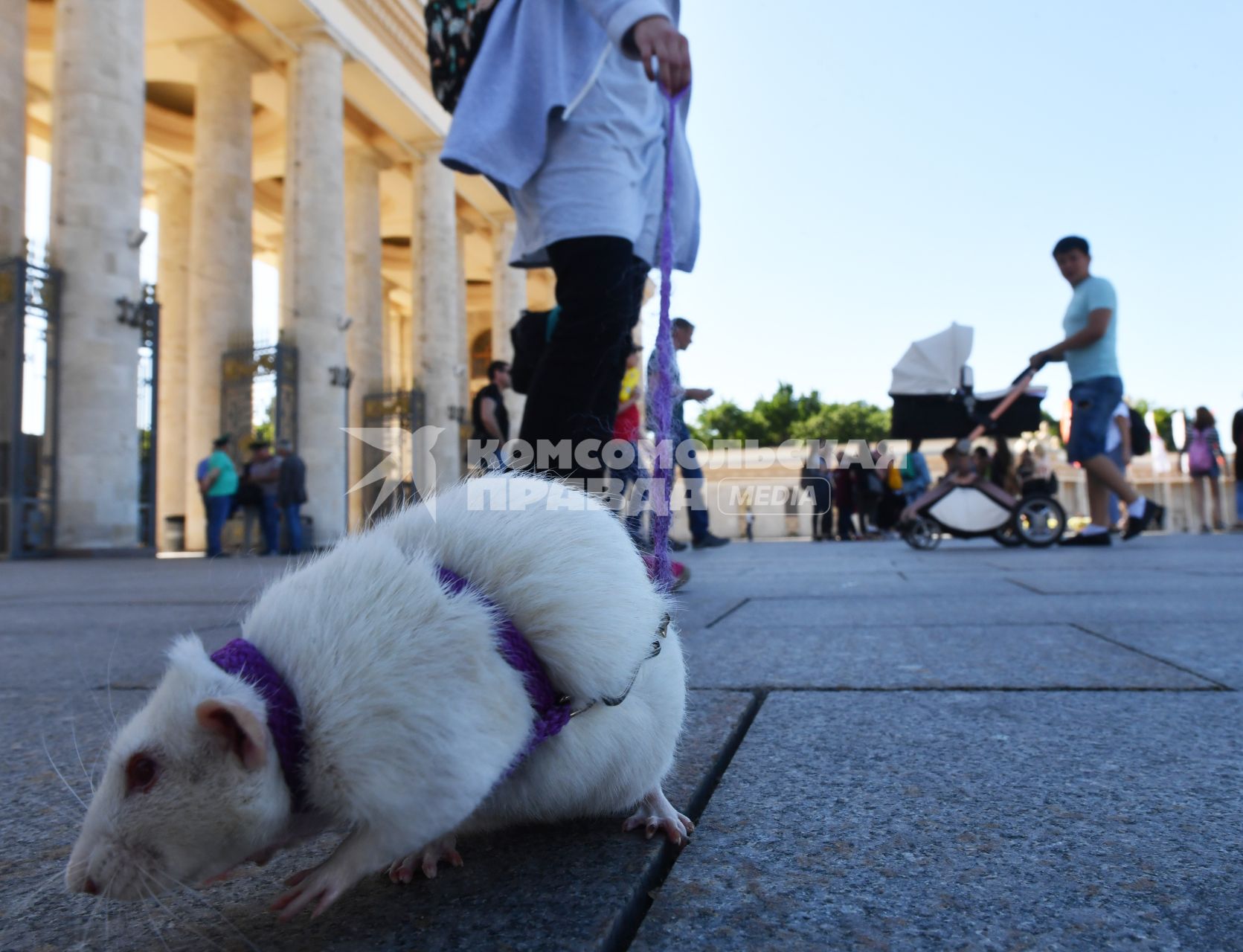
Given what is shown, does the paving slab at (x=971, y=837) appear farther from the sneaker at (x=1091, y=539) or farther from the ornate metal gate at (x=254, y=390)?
the ornate metal gate at (x=254, y=390)

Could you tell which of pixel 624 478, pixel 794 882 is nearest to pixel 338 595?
pixel 794 882

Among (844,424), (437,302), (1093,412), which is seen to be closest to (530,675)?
(1093,412)

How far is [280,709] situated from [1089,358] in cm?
721

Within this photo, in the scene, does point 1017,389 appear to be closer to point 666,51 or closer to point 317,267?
point 666,51

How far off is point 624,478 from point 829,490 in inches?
578

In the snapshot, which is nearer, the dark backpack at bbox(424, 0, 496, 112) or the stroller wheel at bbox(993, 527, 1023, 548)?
the dark backpack at bbox(424, 0, 496, 112)

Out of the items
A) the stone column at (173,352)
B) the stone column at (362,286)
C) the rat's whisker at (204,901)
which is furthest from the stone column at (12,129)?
the rat's whisker at (204,901)

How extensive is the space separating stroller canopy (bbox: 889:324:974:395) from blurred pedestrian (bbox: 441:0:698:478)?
363 inches

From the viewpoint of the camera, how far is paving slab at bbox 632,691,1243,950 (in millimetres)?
784

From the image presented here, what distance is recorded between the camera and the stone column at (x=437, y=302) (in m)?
21.9

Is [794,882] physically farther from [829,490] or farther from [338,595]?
[829,490]

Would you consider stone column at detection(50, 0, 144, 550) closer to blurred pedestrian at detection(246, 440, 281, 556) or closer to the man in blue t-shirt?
blurred pedestrian at detection(246, 440, 281, 556)

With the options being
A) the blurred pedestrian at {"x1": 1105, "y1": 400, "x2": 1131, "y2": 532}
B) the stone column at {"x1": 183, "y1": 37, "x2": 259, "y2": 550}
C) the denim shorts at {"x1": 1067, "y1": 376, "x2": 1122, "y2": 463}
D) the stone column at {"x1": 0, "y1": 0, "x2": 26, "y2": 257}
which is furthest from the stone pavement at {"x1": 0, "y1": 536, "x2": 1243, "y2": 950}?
the stone column at {"x1": 183, "y1": 37, "x2": 259, "y2": 550}

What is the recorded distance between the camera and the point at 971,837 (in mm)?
994
